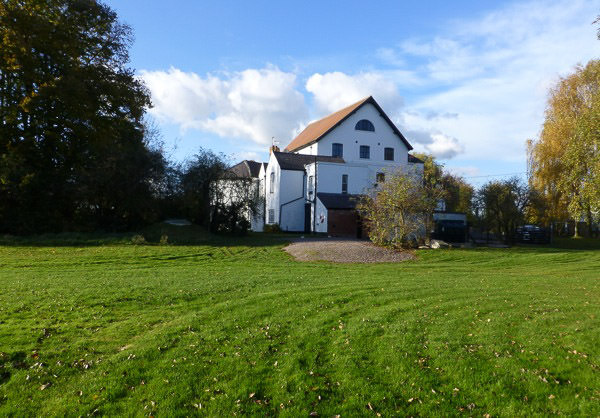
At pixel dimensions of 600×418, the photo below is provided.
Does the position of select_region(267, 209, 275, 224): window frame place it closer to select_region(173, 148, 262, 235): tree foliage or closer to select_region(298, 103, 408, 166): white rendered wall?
select_region(298, 103, 408, 166): white rendered wall

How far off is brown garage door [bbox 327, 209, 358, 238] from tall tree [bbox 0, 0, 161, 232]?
1453cm

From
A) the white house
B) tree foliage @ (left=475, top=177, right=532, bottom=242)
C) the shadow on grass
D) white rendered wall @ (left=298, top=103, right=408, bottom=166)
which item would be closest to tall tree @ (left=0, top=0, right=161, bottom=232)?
the shadow on grass

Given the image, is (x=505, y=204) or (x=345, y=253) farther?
(x=505, y=204)

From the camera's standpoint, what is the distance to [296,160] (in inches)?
1730

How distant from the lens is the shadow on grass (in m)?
23.8

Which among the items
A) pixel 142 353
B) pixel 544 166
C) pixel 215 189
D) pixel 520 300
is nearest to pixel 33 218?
pixel 215 189

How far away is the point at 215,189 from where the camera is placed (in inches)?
1283

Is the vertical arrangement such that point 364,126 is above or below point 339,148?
above

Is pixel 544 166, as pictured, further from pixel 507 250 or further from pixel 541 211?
pixel 507 250

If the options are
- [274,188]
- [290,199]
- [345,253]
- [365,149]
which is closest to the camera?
[345,253]

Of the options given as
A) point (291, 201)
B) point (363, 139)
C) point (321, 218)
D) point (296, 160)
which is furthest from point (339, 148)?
point (321, 218)

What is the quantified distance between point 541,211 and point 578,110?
10.3 meters

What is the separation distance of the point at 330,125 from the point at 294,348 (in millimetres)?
41516

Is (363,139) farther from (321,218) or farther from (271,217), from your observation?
(271,217)
